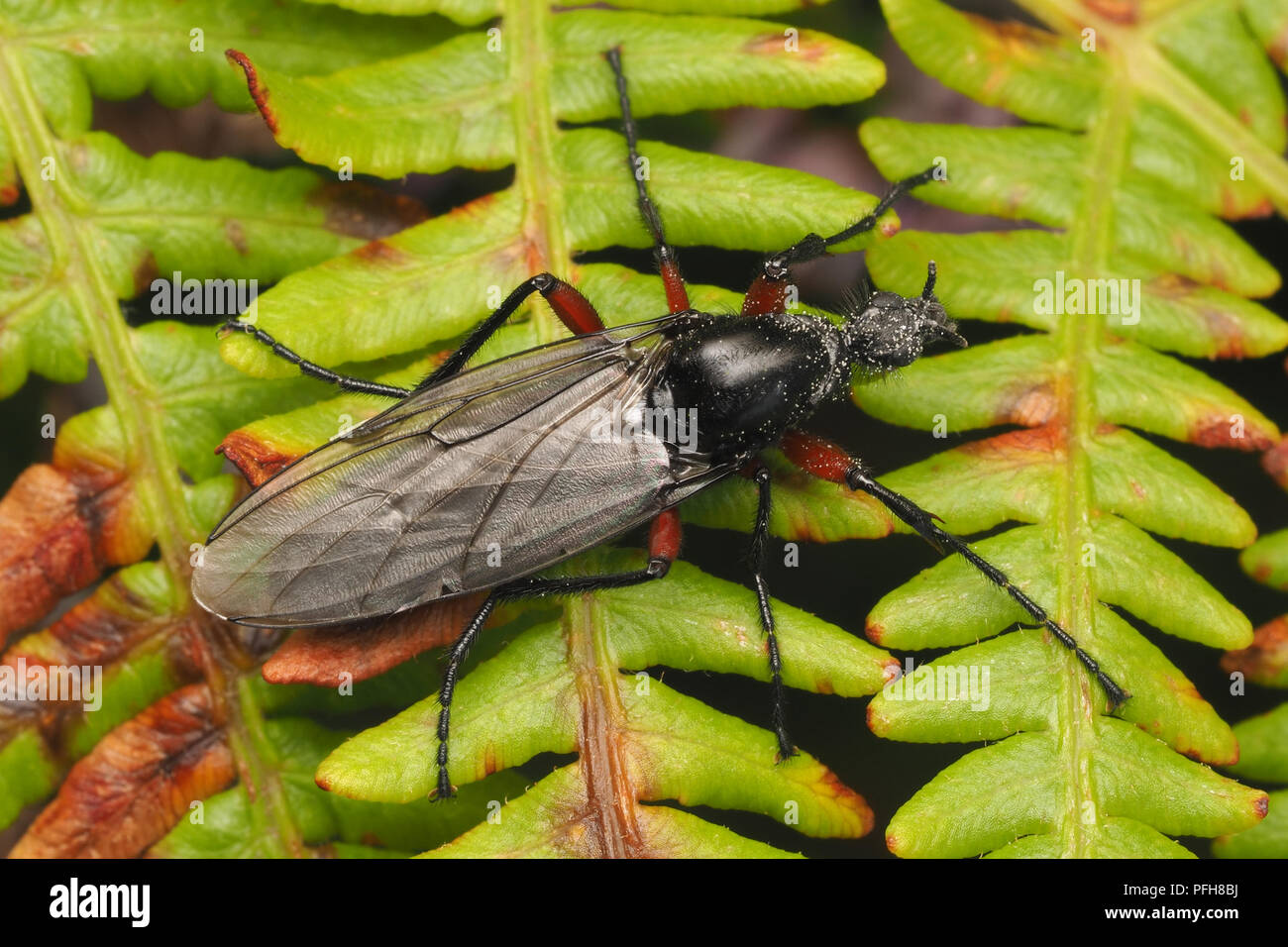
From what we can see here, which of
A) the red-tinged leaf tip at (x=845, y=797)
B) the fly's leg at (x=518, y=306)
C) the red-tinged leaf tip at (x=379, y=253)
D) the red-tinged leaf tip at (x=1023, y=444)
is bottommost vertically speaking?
the red-tinged leaf tip at (x=845, y=797)

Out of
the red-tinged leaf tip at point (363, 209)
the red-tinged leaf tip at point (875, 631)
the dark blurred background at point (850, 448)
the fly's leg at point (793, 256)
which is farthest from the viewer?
the dark blurred background at point (850, 448)

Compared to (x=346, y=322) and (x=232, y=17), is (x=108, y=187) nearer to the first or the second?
(x=232, y=17)

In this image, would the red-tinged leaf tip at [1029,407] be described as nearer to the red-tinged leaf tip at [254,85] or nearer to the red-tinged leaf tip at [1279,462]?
the red-tinged leaf tip at [1279,462]

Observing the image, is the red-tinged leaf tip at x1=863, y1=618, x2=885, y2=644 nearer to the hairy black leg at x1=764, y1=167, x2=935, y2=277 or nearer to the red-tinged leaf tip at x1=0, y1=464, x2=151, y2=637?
the hairy black leg at x1=764, y1=167, x2=935, y2=277

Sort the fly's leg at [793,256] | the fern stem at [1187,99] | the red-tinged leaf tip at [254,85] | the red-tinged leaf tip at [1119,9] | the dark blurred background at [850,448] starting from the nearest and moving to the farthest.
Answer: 1. the red-tinged leaf tip at [254,85]
2. the fly's leg at [793,256]
3. the fern stem at [1187,99]
4. the red-tinged leaf tip at [1119,9]
5. the dark blurred background at [850,448]

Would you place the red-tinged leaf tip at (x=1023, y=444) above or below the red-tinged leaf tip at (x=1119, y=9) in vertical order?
below

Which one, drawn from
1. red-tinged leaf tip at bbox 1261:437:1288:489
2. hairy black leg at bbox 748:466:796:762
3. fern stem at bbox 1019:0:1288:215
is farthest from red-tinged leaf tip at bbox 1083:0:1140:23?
hairy black leg at bbox 748:466:796:762

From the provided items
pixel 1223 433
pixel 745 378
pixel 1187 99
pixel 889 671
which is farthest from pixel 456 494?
pixel 1187 99

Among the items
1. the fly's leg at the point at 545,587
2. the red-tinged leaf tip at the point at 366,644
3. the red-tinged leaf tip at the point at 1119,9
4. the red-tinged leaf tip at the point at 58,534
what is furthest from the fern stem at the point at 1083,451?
the red-tinged leaf tip at the point at 58,534
